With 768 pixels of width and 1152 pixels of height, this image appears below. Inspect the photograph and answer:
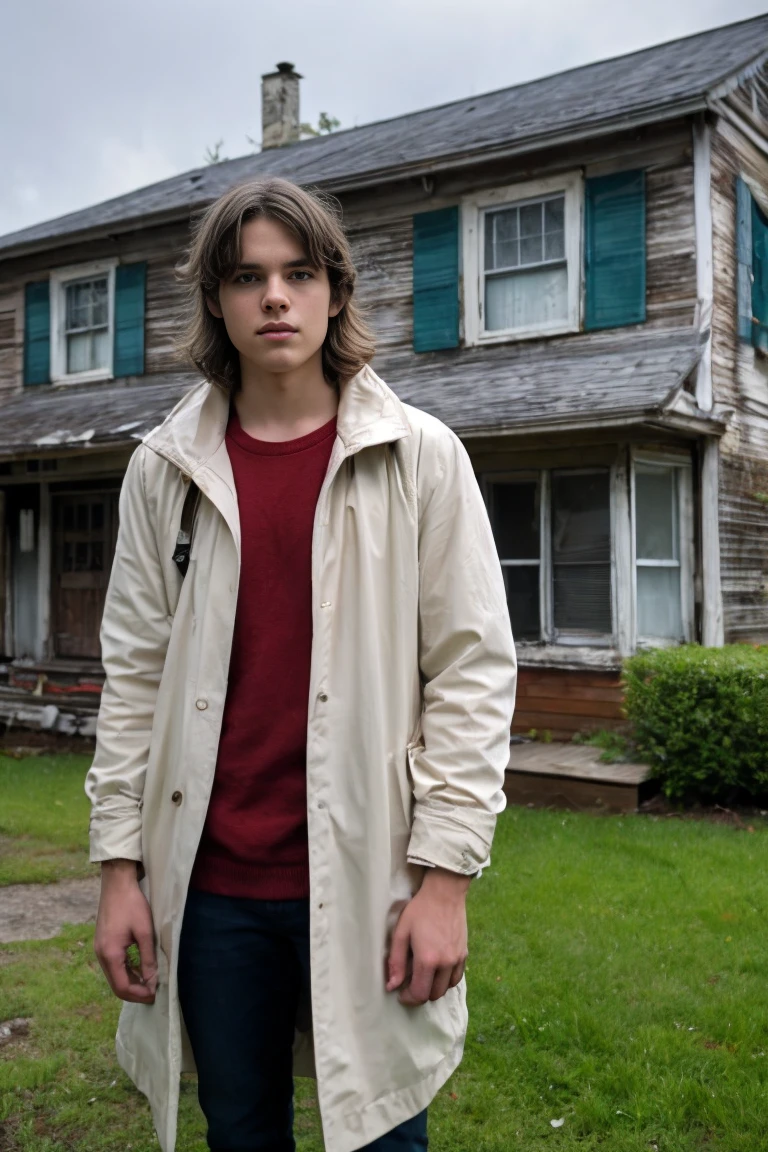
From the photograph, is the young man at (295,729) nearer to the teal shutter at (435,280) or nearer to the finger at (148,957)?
the finger at (148,957)

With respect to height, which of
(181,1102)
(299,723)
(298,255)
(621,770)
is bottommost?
(181,1102)

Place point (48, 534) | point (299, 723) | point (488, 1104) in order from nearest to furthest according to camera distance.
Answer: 1. point (299, 723)
2. point (488, 1104)
3. point (48, 534)

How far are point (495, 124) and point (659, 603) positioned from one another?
221 inches

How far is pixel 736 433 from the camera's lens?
10.1 metres

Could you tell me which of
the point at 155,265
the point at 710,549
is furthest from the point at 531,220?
the point at 155,265

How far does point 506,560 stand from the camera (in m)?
10.1

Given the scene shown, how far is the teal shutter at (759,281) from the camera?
34.4 ft

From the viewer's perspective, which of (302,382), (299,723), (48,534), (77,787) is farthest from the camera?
(48,534)

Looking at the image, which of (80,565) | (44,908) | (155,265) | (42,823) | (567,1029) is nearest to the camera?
(567,1029)

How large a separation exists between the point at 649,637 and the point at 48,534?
748 centimetres

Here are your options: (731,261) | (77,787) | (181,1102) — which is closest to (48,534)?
(77,787)

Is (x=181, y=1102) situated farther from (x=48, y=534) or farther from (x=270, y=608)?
(x=48, y=534)

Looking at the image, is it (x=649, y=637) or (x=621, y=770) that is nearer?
(x=621, y=770)

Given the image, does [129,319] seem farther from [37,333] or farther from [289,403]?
[289,403]
